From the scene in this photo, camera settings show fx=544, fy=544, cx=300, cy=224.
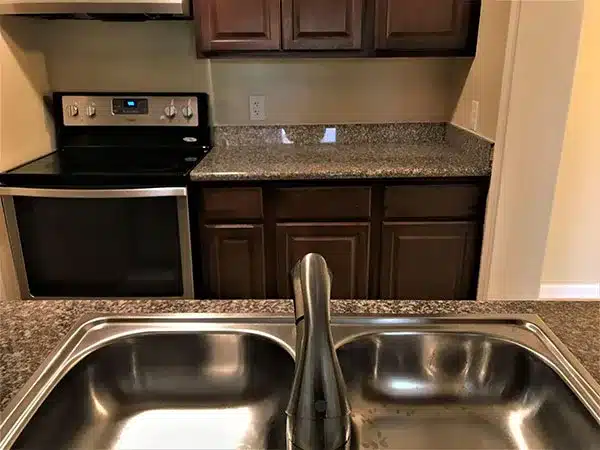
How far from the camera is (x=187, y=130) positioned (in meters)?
2.75

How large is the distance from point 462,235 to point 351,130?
836mm

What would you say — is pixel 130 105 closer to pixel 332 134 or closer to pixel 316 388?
pixel 332 134

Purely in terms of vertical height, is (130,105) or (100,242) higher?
(130,105)

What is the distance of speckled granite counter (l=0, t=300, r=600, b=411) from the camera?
36.4 inches

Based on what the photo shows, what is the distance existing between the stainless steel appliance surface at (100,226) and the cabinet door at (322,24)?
0.72 m

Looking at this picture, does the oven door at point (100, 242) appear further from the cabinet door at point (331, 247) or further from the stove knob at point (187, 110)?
the stove knob at point (187, 110)

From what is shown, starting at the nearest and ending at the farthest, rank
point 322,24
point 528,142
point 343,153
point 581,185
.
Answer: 1. point 528,142
2. point 322,24
3. point 343,153
4. point 581,185

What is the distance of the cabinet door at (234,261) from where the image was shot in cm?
238

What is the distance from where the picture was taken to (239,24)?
2391mm

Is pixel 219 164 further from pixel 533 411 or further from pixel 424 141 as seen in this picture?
pixel 533 411

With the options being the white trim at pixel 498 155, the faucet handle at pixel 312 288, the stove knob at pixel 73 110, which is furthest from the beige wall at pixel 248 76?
the faucet handle at pixel 312 288

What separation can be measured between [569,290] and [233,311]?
277cm

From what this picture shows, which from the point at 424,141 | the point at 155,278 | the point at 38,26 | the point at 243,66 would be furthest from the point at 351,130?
the point at 38,26

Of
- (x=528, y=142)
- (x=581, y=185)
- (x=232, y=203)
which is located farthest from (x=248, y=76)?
(x=581, y=185)
